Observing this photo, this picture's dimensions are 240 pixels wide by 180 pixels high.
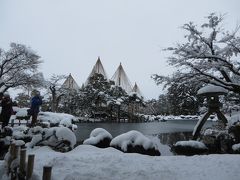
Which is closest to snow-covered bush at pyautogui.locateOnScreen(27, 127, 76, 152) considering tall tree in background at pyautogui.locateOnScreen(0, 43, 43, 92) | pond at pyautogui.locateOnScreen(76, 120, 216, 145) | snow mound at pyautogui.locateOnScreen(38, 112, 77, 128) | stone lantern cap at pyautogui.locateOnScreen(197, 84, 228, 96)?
pond at pyautogui.locateOnScreen(76, 120, 216, 145)

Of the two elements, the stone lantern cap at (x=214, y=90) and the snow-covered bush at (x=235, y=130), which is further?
the stone lantern cap at (x=214, y=90)

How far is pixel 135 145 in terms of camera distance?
884 cm

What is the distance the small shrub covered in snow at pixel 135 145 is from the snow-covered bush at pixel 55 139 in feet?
5.49

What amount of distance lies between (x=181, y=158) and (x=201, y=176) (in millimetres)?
1433

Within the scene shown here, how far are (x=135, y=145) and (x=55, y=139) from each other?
9.16ft

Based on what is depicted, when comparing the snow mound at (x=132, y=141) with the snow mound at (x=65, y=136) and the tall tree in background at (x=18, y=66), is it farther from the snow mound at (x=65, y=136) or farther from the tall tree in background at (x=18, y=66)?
the tall tree in background at (x=18, y=66)

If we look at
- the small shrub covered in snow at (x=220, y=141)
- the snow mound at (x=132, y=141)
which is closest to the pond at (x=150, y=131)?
the small shrub covered in snow at (x=220, y=141)

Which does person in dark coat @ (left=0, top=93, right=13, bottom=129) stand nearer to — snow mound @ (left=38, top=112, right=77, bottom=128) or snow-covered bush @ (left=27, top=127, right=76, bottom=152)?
snow-covered bush @ (left=27, top=127, right=76, bottom=152)

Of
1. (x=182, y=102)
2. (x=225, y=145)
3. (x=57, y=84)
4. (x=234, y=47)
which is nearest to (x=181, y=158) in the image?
(x=225, y=145)

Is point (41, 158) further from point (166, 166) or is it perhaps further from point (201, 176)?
point (201, 176)

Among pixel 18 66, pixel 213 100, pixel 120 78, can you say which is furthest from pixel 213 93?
pixel 120 78

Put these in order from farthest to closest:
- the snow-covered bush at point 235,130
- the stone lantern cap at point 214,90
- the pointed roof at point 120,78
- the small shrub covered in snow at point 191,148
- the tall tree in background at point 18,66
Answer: the pointed roof at point 120,78
the tall tree in background at point 18,66
the stone lantern cap at point 214,90
the snow-covered bush at point 235,130
the small shrub covered in snow at point 191,148

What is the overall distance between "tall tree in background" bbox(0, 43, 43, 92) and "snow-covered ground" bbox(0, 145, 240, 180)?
2363cm

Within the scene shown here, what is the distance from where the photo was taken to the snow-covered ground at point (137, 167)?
5480 mm
